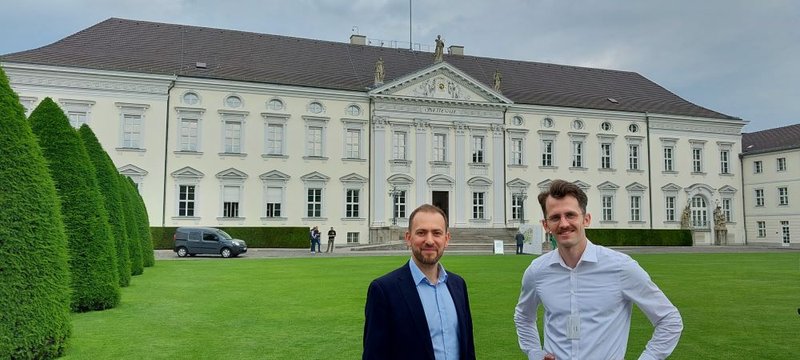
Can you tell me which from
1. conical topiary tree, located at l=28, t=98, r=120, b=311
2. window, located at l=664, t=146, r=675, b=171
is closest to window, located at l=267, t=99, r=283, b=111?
conical topiary tree, located at l=28, t=98, r=120, b=311

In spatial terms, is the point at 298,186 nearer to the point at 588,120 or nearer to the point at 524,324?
the point at 588,120

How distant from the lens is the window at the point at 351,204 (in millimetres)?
43094

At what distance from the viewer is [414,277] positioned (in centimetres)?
339

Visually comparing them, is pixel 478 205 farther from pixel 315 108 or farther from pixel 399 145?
pixel 315 108

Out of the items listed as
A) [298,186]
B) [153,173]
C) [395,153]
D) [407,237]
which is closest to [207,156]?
[153,173]

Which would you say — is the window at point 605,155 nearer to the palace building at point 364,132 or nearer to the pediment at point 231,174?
the palace building at point 364,132

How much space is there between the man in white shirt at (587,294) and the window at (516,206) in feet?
144

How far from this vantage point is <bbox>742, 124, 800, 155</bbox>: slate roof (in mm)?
50969

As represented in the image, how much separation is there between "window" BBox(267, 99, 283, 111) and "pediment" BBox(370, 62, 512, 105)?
6.19 m

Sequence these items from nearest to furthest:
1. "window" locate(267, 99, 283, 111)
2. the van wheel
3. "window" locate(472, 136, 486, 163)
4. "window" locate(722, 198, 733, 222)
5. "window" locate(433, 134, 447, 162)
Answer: the van wheel
"window" locate(267, 99, 283, 111)
"window" locate(433, 134, 447, 162)
"window" locate(472, 136, 486, 163)
"window" locate(722, 198, 733, 222)

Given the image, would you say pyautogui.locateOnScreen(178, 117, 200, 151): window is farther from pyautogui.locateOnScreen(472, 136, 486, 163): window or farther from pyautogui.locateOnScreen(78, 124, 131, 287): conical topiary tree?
pyautogui.locateOnScreen(78, 124, 131, 287): conical topiary tree

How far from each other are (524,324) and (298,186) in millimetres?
39255

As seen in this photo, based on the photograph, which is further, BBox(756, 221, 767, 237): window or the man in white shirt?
BBox(756, 221, 767, 237): window

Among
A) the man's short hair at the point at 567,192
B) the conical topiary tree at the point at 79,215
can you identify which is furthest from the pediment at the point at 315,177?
the man's short hair at the point at 567,192
